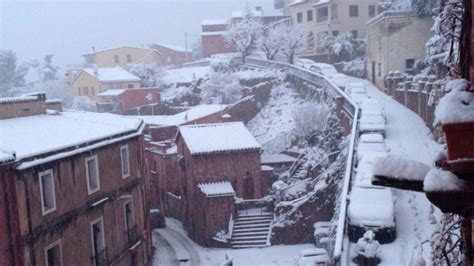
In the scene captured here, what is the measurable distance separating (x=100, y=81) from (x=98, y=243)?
38098 mm

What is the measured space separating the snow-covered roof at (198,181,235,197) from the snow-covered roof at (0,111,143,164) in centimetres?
494

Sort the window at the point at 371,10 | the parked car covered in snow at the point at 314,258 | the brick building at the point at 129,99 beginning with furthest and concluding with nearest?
1. the window at the point at 371,10
2. the brick building at the point at 129,99
3. the parked car covered in snow at the point at 314,258

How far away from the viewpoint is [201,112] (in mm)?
37562

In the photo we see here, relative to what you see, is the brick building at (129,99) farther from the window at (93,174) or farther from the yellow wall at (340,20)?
the window at (93,174)

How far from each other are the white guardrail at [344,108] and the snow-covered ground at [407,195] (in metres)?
0.59

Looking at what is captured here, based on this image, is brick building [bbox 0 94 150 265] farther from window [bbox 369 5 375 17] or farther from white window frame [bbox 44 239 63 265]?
window [bbox 369 5 375 17]

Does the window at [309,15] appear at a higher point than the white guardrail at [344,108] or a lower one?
higher

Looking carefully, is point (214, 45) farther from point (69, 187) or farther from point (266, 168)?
point (69, 187)

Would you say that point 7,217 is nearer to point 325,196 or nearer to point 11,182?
point 11,182

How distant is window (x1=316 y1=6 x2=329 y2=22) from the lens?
178 feet

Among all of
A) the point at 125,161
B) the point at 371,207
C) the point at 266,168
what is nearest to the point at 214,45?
the point at 266,168

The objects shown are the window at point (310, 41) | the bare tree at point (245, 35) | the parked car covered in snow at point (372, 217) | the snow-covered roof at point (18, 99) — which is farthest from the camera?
the window at point (310, 41)

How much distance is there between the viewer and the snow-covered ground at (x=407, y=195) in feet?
34.9

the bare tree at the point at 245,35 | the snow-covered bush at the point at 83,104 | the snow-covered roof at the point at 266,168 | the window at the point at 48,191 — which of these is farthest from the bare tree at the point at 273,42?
the window at the point at 48,191
